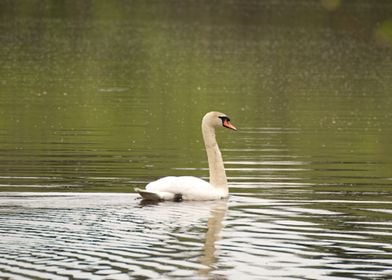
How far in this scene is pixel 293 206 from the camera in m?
17.0

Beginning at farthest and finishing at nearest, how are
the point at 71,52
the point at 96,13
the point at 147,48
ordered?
the point at 96,13
the point at 147,48
the point at 71,52

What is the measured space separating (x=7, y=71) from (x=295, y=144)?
66.2 feet

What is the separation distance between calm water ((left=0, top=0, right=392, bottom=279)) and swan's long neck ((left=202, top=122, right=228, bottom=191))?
1.43 feet

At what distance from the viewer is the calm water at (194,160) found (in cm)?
1302

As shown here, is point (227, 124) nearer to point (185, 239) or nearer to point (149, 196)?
point (149, 196)

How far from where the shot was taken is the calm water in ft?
42.7

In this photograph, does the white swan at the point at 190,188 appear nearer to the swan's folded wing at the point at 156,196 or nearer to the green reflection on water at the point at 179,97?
the swan's folded wing at the point at 156,196

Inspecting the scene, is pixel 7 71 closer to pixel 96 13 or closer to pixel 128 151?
pixel 128 151

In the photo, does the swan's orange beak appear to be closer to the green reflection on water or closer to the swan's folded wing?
the green reflection on water

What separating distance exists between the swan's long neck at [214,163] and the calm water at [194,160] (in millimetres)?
435

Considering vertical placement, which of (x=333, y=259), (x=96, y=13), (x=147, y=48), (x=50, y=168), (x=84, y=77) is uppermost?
(x=96, y=13)

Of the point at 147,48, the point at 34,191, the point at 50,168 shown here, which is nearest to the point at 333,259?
the point at 34,191

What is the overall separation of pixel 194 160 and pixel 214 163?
415 centimetres

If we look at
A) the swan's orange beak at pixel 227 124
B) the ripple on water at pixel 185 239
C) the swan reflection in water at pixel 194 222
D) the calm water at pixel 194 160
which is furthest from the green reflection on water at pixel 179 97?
the ripple on water at pixel 185 239
